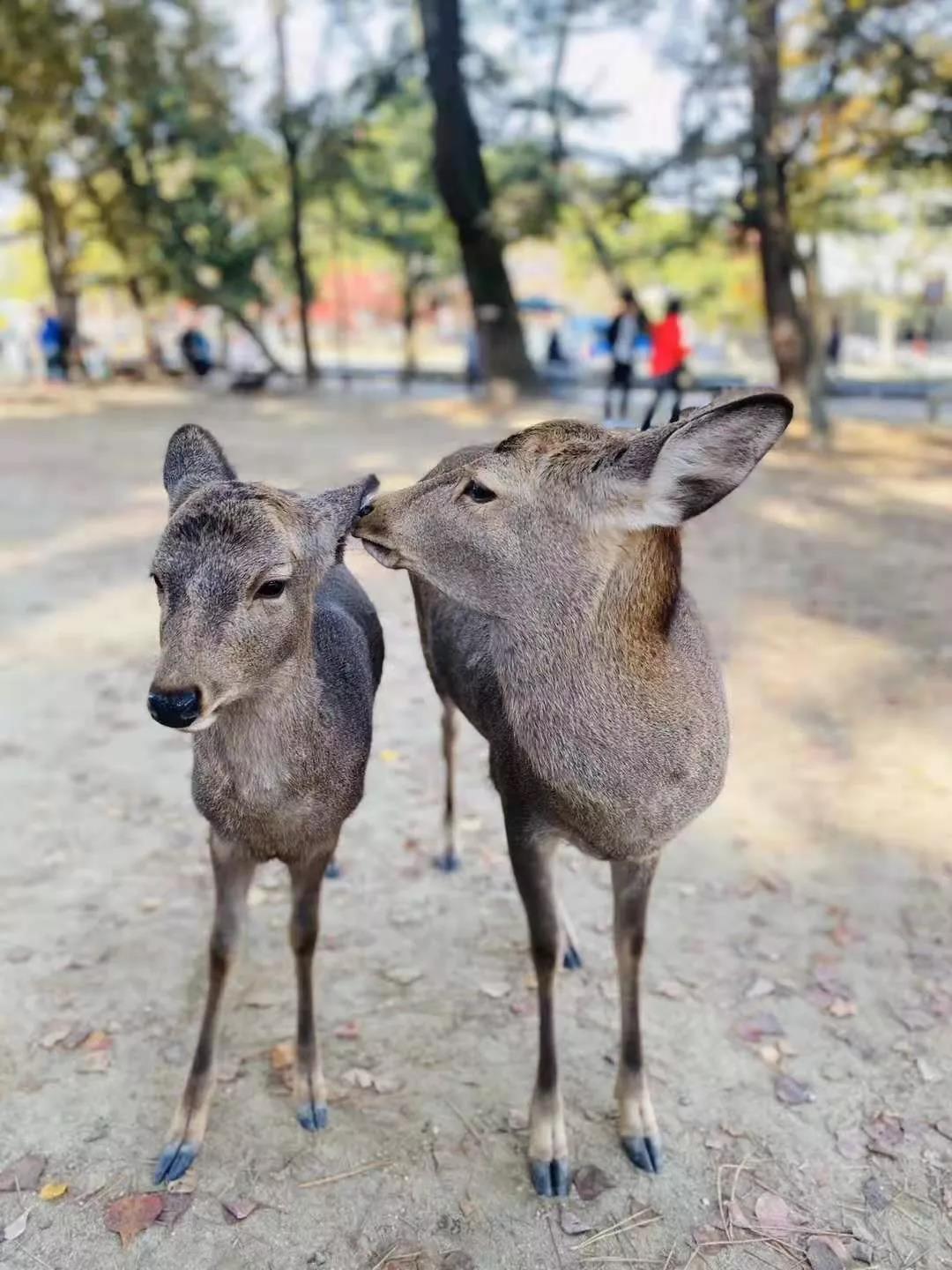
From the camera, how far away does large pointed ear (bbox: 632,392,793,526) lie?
2.33 m

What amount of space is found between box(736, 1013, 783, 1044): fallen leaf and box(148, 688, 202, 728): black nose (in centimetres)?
231

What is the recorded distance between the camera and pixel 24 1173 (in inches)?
121

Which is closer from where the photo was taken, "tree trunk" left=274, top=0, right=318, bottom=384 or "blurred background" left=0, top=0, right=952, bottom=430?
"blurred background" left=0, top=0, right=952, bottom=430

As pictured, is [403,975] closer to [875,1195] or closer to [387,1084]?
[387,1084]

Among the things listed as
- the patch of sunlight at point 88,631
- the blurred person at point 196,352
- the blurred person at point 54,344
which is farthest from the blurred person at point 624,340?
the blurred person at point 54,344

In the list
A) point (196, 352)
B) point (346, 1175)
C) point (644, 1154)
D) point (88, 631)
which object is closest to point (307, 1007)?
point (346, 1175)

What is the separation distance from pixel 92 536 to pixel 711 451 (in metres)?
8.64

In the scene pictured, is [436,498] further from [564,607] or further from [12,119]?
[12,119]

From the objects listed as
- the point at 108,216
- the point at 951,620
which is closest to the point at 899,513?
the point at 951,620

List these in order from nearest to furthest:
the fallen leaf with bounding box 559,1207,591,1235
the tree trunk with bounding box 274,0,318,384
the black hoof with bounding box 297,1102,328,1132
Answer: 1. the fallen leaf with bounding box 559,1207,591,1235
2. the black hoof with bounding box 297,1102,328,1132
3. the tree trunk with bounding box 274,0,318,384

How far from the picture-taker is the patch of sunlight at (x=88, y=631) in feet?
23.1

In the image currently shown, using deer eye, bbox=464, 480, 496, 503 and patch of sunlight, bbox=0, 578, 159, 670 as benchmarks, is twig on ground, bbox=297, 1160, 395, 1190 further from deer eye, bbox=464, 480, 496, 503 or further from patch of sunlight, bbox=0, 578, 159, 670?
patch of sunlight, bbox=0, 578, 159, 670

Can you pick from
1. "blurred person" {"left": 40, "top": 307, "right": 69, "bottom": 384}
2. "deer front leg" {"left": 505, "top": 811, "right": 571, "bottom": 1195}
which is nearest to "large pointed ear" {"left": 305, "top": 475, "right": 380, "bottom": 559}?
"deer front leg" {"left": 505, "top": 811, "right": 571, "bottom": 1195}

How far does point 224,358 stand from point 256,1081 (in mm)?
31920
